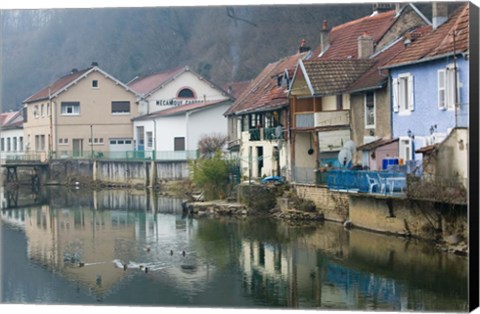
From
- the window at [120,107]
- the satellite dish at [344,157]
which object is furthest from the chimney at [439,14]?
the window at [120,107]

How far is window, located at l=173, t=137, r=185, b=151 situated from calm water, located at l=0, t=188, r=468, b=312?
9.84 m

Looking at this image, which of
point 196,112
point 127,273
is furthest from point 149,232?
point 196,112

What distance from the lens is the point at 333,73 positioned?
34156mm

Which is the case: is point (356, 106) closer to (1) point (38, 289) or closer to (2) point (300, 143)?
(2) point (300, 143)

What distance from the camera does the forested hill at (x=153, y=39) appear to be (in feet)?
89.3

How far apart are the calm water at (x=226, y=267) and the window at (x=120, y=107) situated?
7541mm

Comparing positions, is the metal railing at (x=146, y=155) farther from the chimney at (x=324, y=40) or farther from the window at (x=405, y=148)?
the window at (x=405, y=148)

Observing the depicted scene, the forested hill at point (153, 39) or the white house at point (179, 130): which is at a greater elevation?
the forested hill at point (153, 39)

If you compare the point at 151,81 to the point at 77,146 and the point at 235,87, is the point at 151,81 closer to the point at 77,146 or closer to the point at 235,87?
the point at 235,87

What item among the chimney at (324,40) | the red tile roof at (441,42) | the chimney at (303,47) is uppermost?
the chimney at (303,47)

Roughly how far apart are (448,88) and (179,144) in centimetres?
2341

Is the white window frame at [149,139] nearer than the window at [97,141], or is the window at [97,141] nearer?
the window at [97,141]

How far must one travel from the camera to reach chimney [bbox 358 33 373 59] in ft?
118

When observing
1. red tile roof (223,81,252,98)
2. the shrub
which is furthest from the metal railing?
red tile roof (223,81,252,98)
